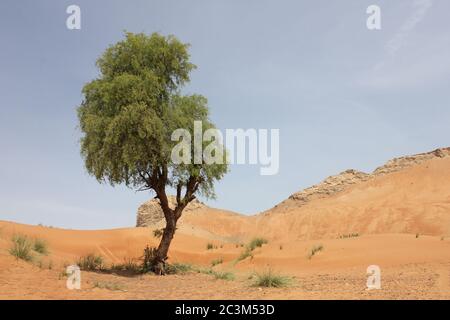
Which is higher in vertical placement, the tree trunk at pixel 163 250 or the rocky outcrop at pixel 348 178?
the rocky outcrop at pixel 348 178

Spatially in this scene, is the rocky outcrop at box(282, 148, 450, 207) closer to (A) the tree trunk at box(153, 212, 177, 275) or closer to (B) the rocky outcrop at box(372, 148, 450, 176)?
(B) the rocky outcrop at box(372, 148, 450, 176)

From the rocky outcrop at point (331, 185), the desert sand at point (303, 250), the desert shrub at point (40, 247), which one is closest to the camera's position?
the desert sand at point (303, 250)

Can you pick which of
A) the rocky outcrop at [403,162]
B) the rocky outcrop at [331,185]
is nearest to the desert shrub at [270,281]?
the rocky outcrop at [331,185]

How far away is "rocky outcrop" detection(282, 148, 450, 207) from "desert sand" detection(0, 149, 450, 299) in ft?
1.11

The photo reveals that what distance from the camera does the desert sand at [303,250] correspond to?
1108 cm

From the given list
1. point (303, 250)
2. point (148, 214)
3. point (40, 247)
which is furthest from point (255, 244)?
point (148, 214)

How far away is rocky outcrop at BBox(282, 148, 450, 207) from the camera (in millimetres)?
75694

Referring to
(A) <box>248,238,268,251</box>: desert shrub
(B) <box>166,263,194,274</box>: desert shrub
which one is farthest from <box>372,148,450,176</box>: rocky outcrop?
(B) <box>166,263,194,274</box>: desert shrub

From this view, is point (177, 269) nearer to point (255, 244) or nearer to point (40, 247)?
point (40, 247)

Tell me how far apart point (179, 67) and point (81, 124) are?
4.69 m

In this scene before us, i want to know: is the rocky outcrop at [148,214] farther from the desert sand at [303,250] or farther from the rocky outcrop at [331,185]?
the rocky outcrop at [331,185]

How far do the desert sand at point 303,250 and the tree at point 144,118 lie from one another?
150 inches

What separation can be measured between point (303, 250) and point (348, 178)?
56.5 meters
